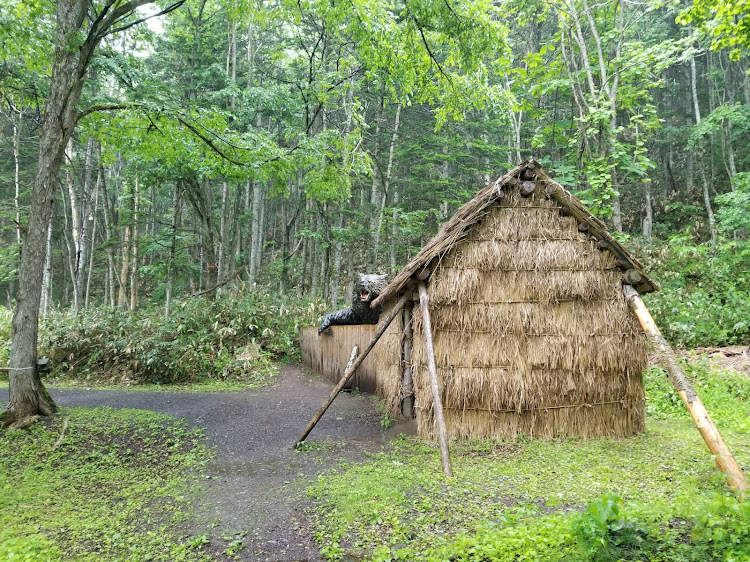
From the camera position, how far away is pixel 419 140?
16328 millimetres

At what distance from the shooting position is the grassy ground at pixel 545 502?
296cm

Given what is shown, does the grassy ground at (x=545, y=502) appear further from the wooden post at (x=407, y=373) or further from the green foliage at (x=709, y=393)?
the wooden post at (x=407, y=373)

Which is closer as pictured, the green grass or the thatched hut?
the green grass

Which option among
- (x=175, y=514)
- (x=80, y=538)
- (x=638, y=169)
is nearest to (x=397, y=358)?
(x=175, y=514)

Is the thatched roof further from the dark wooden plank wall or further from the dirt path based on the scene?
the dark wooden plank wall

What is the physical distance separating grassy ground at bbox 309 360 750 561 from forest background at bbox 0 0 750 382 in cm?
536

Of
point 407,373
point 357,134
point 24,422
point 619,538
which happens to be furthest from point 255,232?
point 619,538

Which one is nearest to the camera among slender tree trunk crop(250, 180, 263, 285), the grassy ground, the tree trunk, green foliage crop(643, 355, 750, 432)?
the grassy ground

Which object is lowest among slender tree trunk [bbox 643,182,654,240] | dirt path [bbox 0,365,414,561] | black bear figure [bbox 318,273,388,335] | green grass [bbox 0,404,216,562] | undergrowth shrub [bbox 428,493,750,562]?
dirt path [bbox 0,365,414,561]

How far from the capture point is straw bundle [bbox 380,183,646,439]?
6.02 meters

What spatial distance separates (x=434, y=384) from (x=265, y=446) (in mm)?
2673

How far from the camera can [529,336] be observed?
6.07m

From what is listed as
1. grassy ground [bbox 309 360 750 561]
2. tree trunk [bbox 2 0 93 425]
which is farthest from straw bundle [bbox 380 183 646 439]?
tree trunk [bbox 2 0 93 425]

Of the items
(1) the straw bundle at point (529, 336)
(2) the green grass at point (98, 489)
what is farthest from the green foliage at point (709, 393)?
(2) the green grass at point (98, 489)
